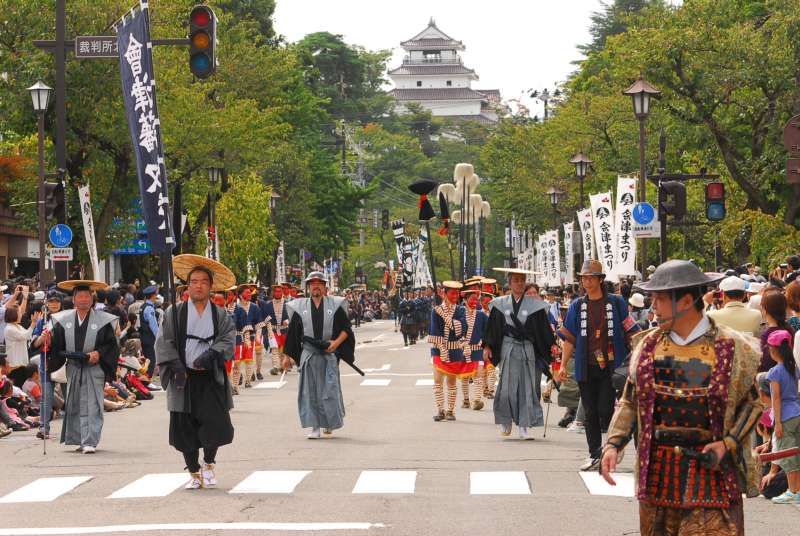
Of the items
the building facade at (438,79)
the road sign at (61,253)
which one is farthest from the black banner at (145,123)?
the building facade at (438,79)

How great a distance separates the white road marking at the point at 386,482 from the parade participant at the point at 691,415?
5699 millimetres

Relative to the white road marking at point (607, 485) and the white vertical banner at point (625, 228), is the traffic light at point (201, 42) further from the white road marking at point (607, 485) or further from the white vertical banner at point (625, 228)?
the white vertical banner at point (625, 228)

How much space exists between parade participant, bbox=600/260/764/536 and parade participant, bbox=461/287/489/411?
14327mm

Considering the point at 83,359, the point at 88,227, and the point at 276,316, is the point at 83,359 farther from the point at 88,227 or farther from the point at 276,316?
the point at 276,316

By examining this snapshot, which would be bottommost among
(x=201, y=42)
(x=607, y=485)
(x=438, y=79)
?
(x=607, y=485)

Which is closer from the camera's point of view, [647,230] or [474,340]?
[474,340]

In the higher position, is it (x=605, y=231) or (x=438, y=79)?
(x=438, y=79)

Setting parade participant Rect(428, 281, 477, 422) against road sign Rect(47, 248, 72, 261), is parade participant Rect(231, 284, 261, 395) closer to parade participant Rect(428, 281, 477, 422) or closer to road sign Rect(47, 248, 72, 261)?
road sign Rect(47, 248, 72, 261)

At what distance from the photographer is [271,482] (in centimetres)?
1277

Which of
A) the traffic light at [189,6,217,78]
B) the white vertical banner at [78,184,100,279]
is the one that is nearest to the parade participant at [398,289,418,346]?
the white vertical banner at [78,184,100,279]

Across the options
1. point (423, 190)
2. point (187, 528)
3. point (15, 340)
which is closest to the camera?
point (187, 528)

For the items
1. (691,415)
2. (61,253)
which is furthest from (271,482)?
(61,253)

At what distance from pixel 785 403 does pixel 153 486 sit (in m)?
5.46

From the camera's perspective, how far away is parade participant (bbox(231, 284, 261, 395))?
2759cm
